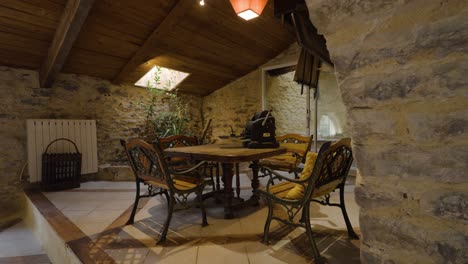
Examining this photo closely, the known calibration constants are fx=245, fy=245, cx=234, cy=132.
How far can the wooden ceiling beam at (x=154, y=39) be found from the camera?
328 cm

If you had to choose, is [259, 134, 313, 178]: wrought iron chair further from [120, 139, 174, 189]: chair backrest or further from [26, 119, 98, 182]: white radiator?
[26, 119, 98, 182]: white radiator

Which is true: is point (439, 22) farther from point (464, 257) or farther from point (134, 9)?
point (134, 9)

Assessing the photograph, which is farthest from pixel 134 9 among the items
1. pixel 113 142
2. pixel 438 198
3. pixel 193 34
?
pixel 438 198

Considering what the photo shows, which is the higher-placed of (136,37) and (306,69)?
(136,37)

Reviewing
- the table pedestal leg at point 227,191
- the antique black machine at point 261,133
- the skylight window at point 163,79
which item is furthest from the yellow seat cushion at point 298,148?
the skylight window at point 163,79

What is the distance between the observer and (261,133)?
2484 mm

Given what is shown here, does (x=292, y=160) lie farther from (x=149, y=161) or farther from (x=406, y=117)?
(x=406, y=117)

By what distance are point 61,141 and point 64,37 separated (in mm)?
1687

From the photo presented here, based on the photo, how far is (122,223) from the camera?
2309 mm

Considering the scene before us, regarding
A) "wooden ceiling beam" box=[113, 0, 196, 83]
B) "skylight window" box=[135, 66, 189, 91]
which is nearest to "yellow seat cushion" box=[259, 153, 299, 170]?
"wooden ceiling beam" box=[113, 0, 196, 83]

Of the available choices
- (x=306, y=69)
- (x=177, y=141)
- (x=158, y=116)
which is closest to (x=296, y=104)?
(x=306, y=69)

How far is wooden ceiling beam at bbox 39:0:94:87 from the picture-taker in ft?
9.06

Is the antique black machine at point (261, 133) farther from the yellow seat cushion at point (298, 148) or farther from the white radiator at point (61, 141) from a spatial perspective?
the white radiator at point (61, 141)

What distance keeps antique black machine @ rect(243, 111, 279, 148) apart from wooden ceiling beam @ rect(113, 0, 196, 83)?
1.91 m
